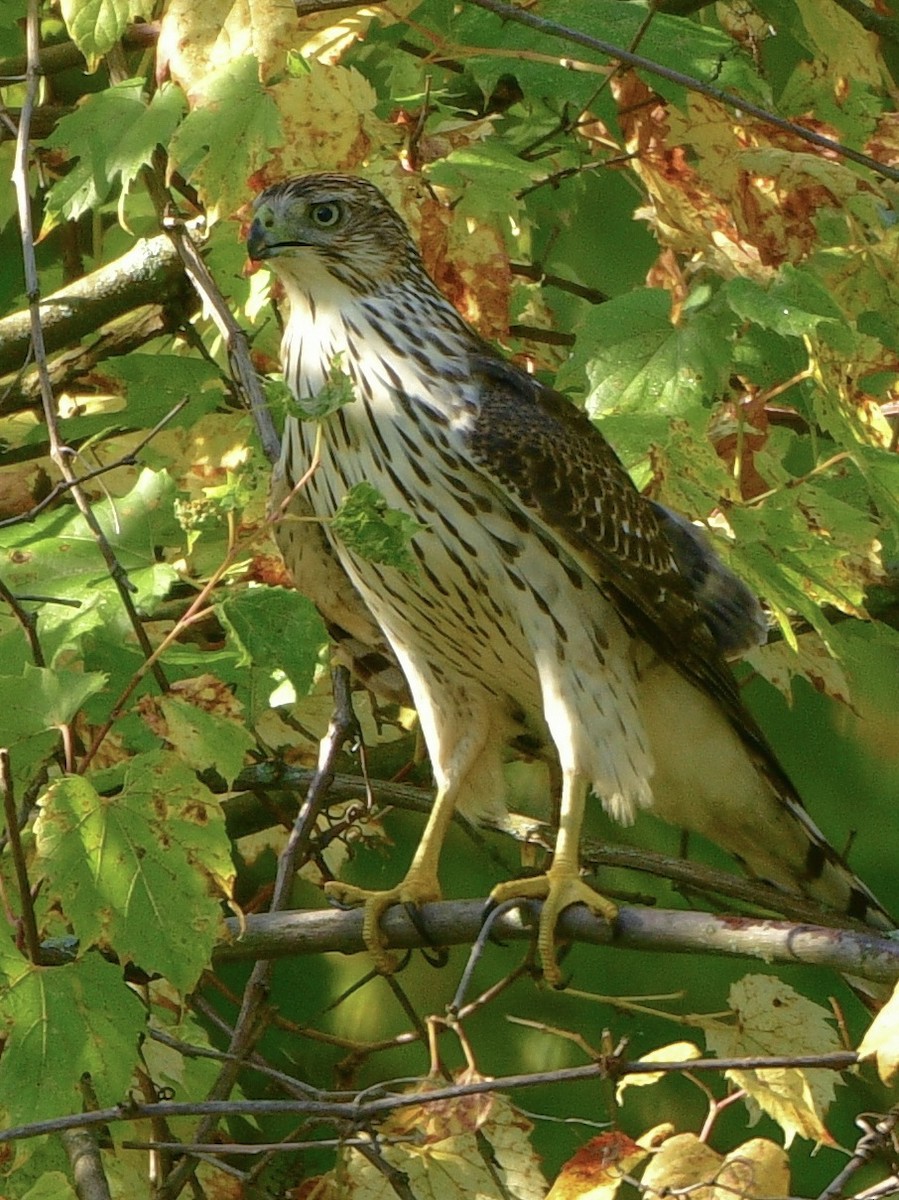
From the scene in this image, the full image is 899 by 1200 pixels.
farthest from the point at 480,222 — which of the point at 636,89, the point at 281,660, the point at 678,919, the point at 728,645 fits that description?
the point at 678,919

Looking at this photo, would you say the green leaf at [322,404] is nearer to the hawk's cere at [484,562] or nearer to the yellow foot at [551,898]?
the hawk's cere at [484,562]

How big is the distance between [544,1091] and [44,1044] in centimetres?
308

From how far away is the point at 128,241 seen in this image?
5008 millimetres

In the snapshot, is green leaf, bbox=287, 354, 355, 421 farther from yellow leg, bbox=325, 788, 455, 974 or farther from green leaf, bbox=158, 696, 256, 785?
yellow leg, bbox=325, 788, 455, 974

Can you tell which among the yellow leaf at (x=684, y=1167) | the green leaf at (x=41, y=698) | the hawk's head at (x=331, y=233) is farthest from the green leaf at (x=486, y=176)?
the yellow leaf at (x=684, y=1167)

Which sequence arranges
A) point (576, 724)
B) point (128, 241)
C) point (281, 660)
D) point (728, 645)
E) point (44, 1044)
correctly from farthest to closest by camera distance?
point (128, 241)
point (728, 645)
point (576, 724)
point (281, 660)
point (44, 1044)

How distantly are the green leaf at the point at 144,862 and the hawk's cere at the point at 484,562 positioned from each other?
94 cm

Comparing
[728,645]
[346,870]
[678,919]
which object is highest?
[678,919]

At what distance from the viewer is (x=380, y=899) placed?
3.62 meters

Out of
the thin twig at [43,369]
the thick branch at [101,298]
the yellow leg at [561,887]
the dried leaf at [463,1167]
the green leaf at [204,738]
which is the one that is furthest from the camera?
the thick branch at [101,298]

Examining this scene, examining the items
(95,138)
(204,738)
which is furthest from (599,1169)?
(95,138)

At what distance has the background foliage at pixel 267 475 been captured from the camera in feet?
8.65

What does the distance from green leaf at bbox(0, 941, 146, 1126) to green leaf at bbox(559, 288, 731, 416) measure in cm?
158

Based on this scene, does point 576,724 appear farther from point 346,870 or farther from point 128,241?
point 128,241
